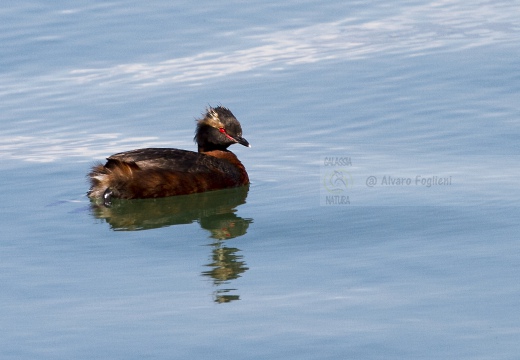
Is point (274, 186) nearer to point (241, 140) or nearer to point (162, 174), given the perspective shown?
point (241, 140)

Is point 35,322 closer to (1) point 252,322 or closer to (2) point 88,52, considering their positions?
(1) point 252,322

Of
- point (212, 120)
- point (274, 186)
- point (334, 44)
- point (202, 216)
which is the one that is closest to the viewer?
point (202, 216)

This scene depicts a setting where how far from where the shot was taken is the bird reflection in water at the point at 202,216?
34.0 feet

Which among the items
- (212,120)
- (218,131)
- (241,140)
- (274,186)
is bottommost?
(274,186)

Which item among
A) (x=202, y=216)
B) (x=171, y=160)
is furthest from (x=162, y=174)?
(x=202, y=216)

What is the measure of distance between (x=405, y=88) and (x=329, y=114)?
1537 mm

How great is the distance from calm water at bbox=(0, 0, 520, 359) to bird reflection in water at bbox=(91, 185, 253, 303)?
4cm

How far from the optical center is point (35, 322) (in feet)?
28.5

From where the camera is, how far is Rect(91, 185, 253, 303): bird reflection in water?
1036 centimetres

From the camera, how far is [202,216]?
12.2 meters

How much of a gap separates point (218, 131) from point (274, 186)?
1348 mm

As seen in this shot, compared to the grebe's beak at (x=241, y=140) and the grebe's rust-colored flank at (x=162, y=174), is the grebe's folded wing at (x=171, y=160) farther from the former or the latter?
the grebe's beak at (x=241, y=140)

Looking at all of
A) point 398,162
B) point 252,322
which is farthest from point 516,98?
point 252,322

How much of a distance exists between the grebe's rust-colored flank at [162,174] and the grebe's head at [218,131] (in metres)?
0.03
